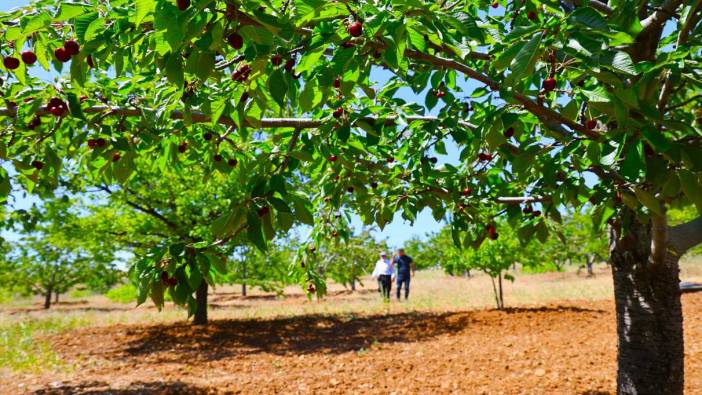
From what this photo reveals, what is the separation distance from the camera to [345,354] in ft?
23.2

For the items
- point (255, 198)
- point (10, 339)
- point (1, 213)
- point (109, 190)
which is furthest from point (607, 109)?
point (10, 339)

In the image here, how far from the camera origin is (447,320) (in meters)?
9.88

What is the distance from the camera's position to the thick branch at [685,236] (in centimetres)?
306

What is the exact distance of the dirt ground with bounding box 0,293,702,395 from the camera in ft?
16.8

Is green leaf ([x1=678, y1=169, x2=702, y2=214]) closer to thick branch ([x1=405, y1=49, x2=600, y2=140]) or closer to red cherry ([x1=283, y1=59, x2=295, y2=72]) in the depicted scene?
thick branch ([x1=405, y1=49, x2=600, y2=140])

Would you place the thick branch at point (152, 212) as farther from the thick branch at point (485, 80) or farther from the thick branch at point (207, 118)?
the thick branch at point (485, 80)

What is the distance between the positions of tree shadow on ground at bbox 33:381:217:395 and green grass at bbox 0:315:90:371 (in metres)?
1.71

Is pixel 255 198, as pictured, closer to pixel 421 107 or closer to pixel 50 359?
pixel 421 107

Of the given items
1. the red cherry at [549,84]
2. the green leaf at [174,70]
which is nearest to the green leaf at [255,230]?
the green leaf at [174,70]

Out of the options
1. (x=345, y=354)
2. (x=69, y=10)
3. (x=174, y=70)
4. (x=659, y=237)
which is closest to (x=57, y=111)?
(x=69, y=10)

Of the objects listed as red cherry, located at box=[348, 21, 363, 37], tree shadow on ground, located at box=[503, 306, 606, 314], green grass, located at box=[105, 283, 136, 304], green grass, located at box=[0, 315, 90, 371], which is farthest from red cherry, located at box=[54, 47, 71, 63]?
green grass, located at box=[105, 283, 136, 304]

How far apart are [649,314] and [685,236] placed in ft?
2.15

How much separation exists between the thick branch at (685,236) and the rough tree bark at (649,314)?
142mm

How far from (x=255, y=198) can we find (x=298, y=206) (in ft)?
0.55
